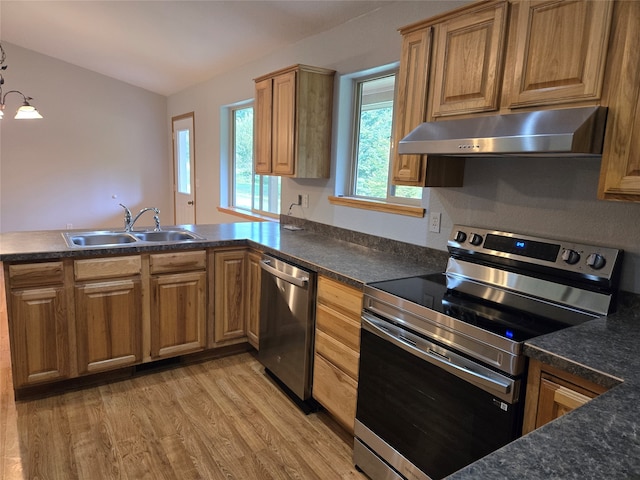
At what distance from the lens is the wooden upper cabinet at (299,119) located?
2953 millimetres

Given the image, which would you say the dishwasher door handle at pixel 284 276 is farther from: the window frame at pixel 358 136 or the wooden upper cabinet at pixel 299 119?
the window frame at pixel 358 136

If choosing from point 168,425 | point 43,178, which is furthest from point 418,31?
point 43,178

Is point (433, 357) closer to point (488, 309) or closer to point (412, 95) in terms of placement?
point (488, 309)

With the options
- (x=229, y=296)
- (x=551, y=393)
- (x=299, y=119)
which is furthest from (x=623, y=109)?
(x=229, y=296)

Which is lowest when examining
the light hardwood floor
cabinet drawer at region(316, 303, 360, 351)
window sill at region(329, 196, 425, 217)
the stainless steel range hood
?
the light hardwood floor

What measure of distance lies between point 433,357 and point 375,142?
5.76ft

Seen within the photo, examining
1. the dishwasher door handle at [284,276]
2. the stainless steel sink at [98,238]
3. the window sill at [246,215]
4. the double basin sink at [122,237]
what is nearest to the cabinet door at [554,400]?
the dishwasher door handle at [284,276]

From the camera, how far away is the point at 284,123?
3068mm

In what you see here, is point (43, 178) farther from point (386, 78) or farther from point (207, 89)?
point (386, 78)

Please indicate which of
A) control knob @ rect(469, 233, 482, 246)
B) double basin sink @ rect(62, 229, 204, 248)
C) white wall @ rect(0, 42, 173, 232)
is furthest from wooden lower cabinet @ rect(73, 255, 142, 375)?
white wall @ rect(0, 42, 173, 232)

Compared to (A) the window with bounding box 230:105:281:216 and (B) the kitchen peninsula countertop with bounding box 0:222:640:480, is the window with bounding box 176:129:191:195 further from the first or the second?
(B) the kitchen peninsula countertop with bounding box 0:222:640:480

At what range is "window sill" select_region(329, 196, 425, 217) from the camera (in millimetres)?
2455

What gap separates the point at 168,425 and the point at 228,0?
2.76 meters

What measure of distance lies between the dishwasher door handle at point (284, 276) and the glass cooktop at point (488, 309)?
1.73 ft
